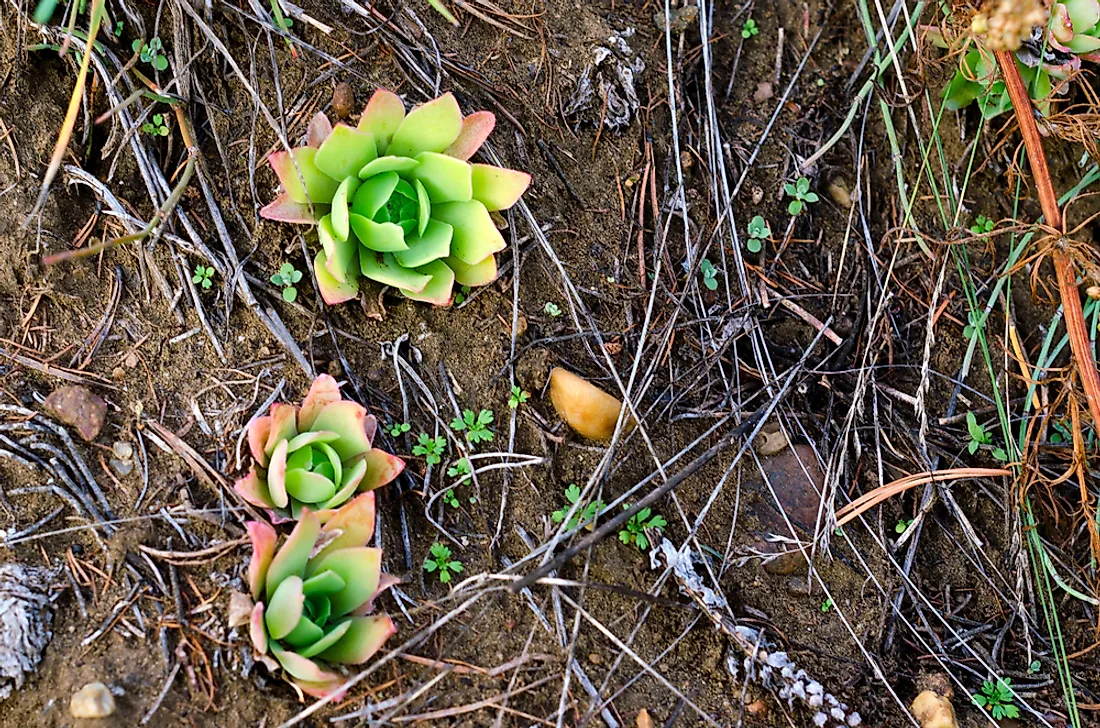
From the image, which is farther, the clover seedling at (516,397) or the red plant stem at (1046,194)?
the red plant stem at (1046,194)

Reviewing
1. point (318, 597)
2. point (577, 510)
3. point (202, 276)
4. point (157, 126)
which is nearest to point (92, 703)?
point (318, 597)

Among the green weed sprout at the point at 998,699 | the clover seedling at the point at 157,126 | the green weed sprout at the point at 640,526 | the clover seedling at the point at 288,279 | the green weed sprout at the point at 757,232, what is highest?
the green weed sprout at the point at 757,232

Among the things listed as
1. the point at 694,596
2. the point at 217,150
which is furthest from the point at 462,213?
the point at 694,596

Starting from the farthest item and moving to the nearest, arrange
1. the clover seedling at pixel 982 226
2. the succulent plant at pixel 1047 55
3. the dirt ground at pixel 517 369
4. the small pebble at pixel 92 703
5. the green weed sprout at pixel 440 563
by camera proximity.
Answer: the clover seedling at pixel 982 226 < the succulent plant at pixel 1047 55 < the green weed sprout at pixel 440 563 < the dirt ground at pixel 517 369 < the small pebble at pixel 92 703

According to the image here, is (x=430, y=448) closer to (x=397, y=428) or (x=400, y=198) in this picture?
(x=397, y=428)

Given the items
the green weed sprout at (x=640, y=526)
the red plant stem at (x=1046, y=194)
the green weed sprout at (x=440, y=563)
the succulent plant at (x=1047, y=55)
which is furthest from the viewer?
the succulent plant at (x=1047, y=55)

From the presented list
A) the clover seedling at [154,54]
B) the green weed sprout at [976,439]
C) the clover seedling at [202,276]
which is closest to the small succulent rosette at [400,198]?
the clover seedling at [202,276]

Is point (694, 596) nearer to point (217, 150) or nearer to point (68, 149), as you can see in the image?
point (217, 150)

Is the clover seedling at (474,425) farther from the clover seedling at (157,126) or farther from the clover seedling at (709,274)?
the clover seedling at (157,126)
